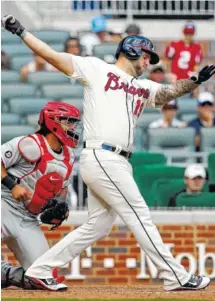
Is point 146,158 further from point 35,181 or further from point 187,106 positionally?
point 35,181

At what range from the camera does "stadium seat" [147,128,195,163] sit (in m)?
14.0

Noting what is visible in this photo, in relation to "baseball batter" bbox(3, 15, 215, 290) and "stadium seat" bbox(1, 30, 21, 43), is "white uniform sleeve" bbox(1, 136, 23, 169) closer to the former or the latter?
"baseball batter" bbox(3, 15, 215, 290)

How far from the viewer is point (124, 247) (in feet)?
39.9

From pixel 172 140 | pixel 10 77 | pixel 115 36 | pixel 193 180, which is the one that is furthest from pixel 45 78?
pixel 193 180

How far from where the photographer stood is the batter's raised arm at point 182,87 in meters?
9.23

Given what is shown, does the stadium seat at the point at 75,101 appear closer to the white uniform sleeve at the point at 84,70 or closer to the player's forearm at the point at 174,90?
the player's forearm at the point at 174,90

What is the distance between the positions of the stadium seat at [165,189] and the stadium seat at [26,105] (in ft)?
10.1

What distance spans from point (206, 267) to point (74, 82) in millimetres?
4980

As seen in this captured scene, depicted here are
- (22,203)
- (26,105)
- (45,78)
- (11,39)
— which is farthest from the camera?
(11,39)

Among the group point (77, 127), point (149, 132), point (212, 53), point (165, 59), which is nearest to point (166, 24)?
point (212, 53)

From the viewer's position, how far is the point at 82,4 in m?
19.9

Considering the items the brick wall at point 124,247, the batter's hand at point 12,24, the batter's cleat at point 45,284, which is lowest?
the brick wall at point 124,247

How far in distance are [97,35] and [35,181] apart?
883 cm

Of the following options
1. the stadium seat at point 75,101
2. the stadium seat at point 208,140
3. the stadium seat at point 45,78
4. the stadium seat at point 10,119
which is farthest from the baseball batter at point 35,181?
the stadium seat at point 45,78
